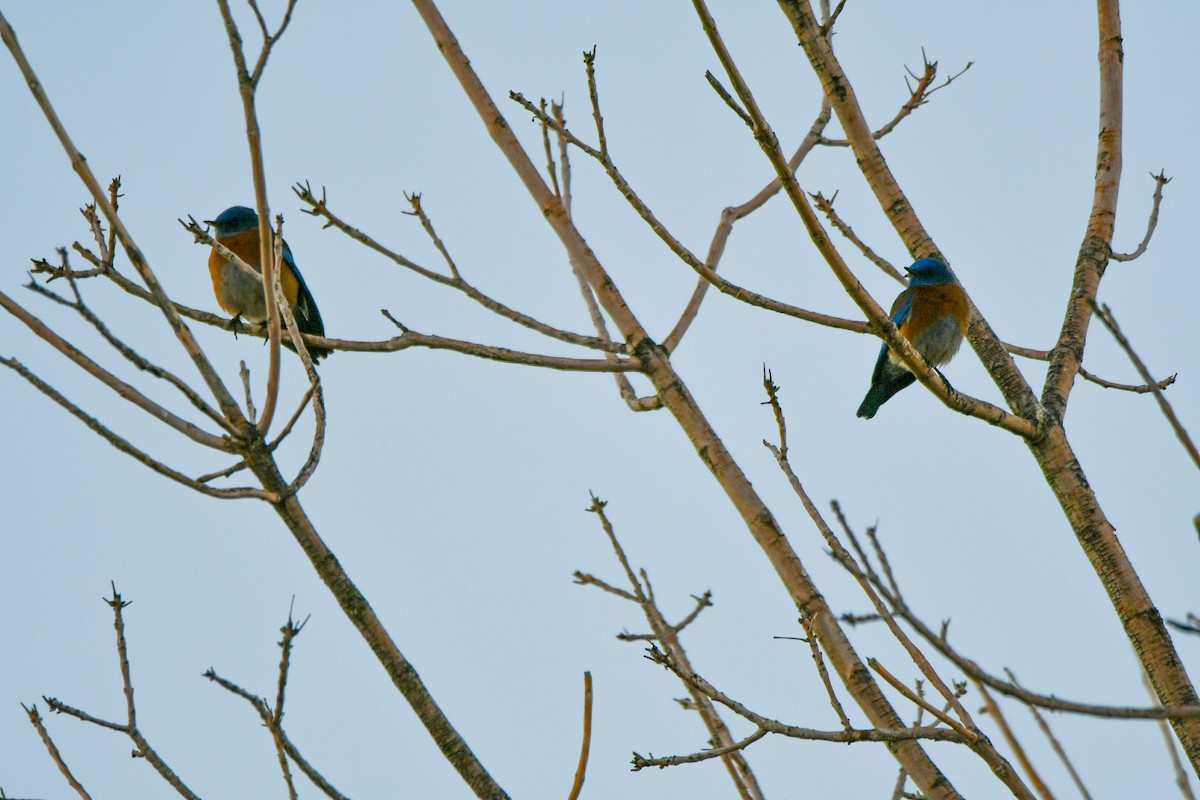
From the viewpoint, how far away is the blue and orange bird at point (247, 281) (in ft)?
22.9

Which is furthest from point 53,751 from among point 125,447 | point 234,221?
point 234,221

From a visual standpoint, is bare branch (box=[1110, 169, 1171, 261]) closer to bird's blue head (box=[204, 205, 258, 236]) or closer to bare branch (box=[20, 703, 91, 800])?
bare branch (box=[20, 703, 91, 800])

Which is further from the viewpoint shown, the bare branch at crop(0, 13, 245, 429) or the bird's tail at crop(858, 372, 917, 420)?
the bird's tail at crop(858, 372, 917, 420)

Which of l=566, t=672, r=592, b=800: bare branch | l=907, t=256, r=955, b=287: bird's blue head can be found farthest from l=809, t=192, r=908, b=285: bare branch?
l=566, t=672, r=592, b=800: bare branch

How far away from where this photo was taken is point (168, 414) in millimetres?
2045

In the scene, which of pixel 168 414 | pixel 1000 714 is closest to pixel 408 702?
pixel 168 414

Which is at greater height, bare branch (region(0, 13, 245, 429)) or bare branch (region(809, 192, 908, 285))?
bare branch (region(809, 192, 908, 285))

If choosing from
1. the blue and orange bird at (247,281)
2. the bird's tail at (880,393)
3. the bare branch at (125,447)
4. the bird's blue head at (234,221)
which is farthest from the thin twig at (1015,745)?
the bird's blue head at (234,221)

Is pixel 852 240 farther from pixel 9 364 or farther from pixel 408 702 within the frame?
pixel 9 364

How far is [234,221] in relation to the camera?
310 inches

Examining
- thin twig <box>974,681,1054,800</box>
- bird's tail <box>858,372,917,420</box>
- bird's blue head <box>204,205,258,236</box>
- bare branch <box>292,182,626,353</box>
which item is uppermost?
bird's blue head <box>204,205,258,236</box>

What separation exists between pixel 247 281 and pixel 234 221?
3.66ft

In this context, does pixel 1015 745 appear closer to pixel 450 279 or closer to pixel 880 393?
pixel 450 279

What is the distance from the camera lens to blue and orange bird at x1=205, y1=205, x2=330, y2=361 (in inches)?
275
